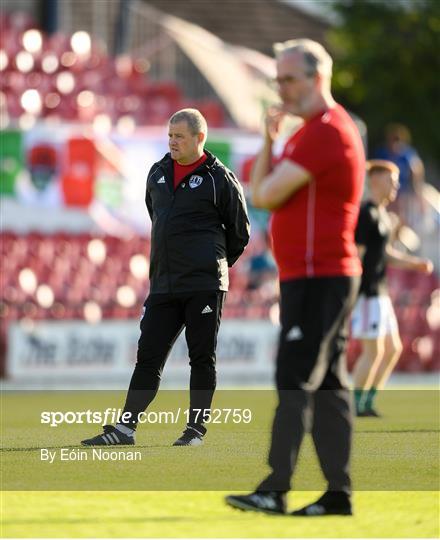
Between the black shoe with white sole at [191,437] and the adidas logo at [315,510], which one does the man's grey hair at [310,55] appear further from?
the black shoe with white sole at [191,437]

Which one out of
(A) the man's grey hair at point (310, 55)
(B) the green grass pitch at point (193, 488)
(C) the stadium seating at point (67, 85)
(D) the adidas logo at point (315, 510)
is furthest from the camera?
(C) the stadium seating at point (67, 85)

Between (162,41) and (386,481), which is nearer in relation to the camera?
(386,481)

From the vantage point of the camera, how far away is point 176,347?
59.8 ft

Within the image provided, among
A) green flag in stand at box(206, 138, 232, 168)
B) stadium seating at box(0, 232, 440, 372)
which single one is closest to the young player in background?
stadium seating at box(0, 232, 440, 372)

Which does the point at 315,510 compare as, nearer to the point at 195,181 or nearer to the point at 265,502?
the point at 265,502

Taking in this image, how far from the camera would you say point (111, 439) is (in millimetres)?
8398

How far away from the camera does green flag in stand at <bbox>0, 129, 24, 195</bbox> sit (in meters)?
21.2

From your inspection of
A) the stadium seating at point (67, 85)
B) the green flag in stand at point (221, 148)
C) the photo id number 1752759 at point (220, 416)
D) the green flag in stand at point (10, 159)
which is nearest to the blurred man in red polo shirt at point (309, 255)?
the photo id number 1752759 at point (220, 416)

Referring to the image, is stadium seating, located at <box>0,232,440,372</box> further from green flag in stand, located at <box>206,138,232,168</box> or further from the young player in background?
the young player in background

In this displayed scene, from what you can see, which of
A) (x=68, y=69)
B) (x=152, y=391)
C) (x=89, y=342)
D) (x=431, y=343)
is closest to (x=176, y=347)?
(x=89, y=342)

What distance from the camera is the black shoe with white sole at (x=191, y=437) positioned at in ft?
27.8

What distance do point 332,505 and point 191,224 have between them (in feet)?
7.47

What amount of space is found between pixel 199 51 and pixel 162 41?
1.09m

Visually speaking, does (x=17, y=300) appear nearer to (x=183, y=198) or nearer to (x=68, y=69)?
(x=68, y=69)
